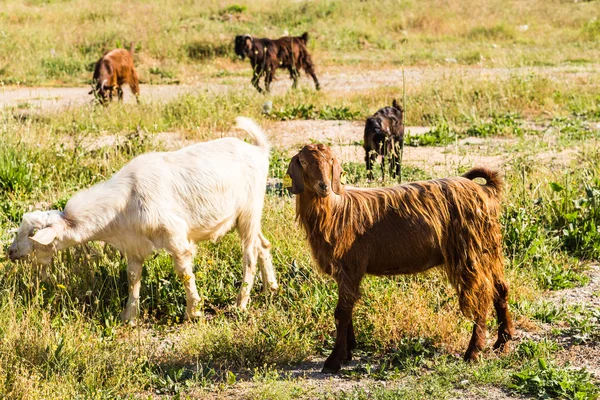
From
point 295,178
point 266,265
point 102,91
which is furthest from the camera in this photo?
point 102,91

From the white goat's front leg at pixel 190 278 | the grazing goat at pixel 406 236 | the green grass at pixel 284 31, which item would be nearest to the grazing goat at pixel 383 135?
the white goat's front leg at pixel 190 278

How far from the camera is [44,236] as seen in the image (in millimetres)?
5742

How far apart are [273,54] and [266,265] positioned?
34.4ft

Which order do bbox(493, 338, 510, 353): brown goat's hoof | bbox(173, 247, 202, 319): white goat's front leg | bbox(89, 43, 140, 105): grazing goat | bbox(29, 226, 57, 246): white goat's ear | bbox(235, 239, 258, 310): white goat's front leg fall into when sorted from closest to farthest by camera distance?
bbox(493, 338, 510, 353): brown goat's hoof → bbox(29, 226, 57, 246): white goat's ear → bbox(173, 247, 202, 319): white goat's front leg → bbox(235, 239, 258, 310): white goat's front leg → bbox(89, 43, 140, 105): grazing goat

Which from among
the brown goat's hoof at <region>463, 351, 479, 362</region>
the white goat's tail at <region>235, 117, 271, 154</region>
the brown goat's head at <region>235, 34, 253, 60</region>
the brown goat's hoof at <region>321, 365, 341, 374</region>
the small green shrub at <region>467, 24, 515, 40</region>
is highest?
the small green shrub at <region>467, 24, 515, 40</region>

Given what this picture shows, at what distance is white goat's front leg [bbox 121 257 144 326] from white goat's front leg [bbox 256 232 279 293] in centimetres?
101

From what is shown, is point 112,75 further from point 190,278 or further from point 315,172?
point 315,172

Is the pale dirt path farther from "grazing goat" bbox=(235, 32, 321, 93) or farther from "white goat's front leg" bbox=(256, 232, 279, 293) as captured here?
Result: "white goat's front leg" bbox=(256, 232, 279, 293)

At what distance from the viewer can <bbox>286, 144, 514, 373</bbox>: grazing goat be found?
17.2ft

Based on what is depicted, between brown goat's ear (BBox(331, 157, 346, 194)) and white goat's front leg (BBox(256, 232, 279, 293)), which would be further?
white goat's front leg (BBox(256, 232, 279, 293))

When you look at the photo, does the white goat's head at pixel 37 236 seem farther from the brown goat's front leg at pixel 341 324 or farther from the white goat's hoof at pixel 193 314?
the brown goat's front leg at pixel 341 324

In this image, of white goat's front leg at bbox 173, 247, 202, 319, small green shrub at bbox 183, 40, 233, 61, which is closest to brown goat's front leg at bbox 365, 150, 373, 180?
white goat's front leg at bbox 173, 247, 202, 319

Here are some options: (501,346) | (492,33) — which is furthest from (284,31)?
(501,346)

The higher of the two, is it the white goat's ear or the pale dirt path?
the pale dirt path
